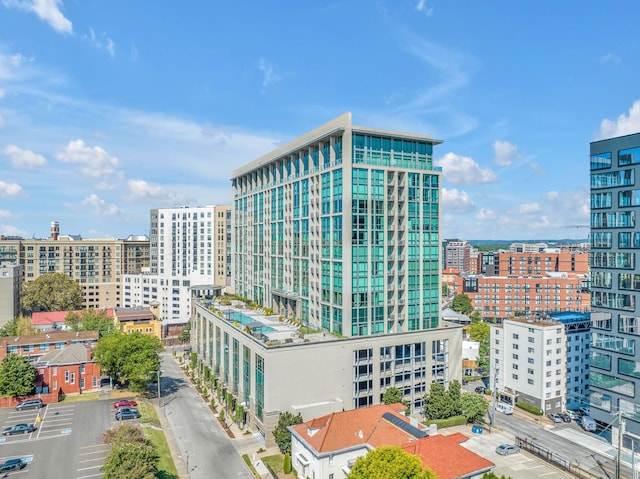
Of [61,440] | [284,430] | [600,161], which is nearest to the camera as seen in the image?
[284,430]

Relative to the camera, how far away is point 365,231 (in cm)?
6425

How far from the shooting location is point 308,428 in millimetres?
47906

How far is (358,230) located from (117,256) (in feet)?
404

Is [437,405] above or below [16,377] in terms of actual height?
below

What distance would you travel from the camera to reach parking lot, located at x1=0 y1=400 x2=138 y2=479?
4778cm

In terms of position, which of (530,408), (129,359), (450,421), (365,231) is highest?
(365,231)

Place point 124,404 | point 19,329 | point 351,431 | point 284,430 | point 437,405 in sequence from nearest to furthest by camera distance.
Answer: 1. point 351,431
2. point 284,430
3. point 437,405
4. point 124,404
5. point 19,329

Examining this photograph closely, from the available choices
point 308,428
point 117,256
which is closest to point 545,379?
point 308,428

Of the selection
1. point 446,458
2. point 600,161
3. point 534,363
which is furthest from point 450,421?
point 600,161

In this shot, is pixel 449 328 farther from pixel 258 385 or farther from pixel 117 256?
pixel 117 256

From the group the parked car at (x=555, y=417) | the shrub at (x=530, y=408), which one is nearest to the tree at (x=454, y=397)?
the shrub at (x=530, y=408)

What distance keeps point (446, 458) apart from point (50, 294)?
12182 centimetres

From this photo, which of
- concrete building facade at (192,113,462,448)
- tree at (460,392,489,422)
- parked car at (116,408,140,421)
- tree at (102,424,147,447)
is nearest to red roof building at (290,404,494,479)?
concrete building facade at (192,113,462,448)

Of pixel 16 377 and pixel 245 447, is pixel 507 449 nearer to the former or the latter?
pixel 245 447
